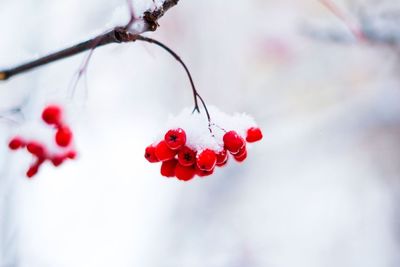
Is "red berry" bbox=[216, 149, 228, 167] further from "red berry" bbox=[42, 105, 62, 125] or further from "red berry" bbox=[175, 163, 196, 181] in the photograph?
"red berry" bbox=[42, 105, 62, 125]

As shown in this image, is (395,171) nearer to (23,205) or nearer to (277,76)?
(277,76)

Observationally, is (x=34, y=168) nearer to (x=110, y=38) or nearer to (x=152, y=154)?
(x=152, y=154)

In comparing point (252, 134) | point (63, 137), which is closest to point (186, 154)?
point (252, 134)

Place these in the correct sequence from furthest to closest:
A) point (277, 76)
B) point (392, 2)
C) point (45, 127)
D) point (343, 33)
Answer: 1. point (277, 76)
2. point (392, 2)
3. point (343, 33)
4. point (45, 127)


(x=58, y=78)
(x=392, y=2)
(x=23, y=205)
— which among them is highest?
(x=58, y=78)

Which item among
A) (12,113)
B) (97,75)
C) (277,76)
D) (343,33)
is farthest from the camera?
(277,76)

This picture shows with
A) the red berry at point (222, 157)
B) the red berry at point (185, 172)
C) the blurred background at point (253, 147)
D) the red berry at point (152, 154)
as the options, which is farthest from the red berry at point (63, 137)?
the blurred background at point (253, 147)

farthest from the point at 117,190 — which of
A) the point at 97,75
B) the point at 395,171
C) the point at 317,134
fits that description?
the point at 395,171
